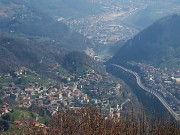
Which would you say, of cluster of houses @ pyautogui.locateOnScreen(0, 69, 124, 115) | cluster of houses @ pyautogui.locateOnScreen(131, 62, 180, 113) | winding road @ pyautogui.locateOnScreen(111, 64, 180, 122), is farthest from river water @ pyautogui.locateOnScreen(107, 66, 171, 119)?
cluster of houses @ pyautogui.locateOnScreen(0, 69, 124, 115)

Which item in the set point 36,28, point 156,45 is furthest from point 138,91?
point 36,28

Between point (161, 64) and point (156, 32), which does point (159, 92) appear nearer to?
point (161, 64)

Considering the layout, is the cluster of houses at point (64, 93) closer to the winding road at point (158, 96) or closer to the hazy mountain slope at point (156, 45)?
the winding road at point (158, 96)

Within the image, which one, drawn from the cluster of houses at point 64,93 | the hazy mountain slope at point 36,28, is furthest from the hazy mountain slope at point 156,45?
the cluster of houses at point 64,93

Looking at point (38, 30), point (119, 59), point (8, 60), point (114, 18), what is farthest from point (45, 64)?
point (114, 18)

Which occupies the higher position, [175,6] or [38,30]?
[175,6]

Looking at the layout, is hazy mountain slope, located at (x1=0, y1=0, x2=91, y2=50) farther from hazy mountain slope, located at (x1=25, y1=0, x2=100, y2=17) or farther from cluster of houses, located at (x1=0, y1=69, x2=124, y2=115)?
cluster of houses, located at (x1=0, y1=69, x2=124, y2=115)

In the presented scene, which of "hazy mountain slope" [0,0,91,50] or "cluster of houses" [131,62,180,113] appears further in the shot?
"hazy mountain slope" [0,0,91,50]

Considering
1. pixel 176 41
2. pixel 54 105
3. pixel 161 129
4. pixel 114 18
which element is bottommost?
pixel 54 105

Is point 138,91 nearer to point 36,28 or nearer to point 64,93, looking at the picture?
point 64,93
